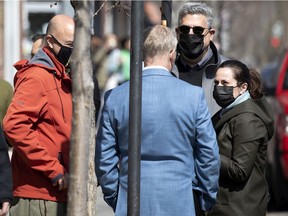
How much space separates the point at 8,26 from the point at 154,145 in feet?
24.5

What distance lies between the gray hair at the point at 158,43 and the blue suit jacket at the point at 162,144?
107 millimetres

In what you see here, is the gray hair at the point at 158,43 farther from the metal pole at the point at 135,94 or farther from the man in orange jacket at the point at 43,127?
the man in orange jacket at the point at 43,127

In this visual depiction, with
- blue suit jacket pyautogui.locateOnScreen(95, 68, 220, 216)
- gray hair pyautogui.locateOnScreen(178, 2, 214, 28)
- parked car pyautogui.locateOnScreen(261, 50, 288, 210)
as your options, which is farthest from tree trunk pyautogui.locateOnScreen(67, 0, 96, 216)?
parked car pyautogui.locateOnScreen(261, 50, 288, 210)

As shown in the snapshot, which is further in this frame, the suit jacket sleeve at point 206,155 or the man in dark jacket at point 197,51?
the man in dark jacket at point 197,51

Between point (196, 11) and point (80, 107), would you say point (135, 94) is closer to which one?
point (80, 107)

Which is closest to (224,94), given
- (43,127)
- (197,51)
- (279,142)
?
(197,51)

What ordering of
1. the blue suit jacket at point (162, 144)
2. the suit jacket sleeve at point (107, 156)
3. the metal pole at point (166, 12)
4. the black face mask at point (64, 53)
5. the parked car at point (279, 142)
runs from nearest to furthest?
the blue suit jacket at point (162, 144) → the suit jacket sleeve at point (107, 156) → the black face mask at point (64, 53) → the metal pole at point (166, 12) → the parked car at point (279, 142)

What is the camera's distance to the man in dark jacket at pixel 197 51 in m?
6.57

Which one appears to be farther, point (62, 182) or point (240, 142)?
point (240, 142)

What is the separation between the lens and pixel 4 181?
18.5 feet

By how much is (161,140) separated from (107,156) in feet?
1.15

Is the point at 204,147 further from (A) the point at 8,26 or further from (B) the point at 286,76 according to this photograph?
(A) the point at 8,26

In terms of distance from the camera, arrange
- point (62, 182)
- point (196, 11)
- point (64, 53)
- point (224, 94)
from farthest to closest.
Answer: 1. point (196, 11)
2. point (224, 94)
3. point (64, 53)
4. point (62, 182)

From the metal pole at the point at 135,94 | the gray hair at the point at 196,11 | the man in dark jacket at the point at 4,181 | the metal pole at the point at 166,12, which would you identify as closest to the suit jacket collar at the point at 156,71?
the metal pole at the point at 135,94
